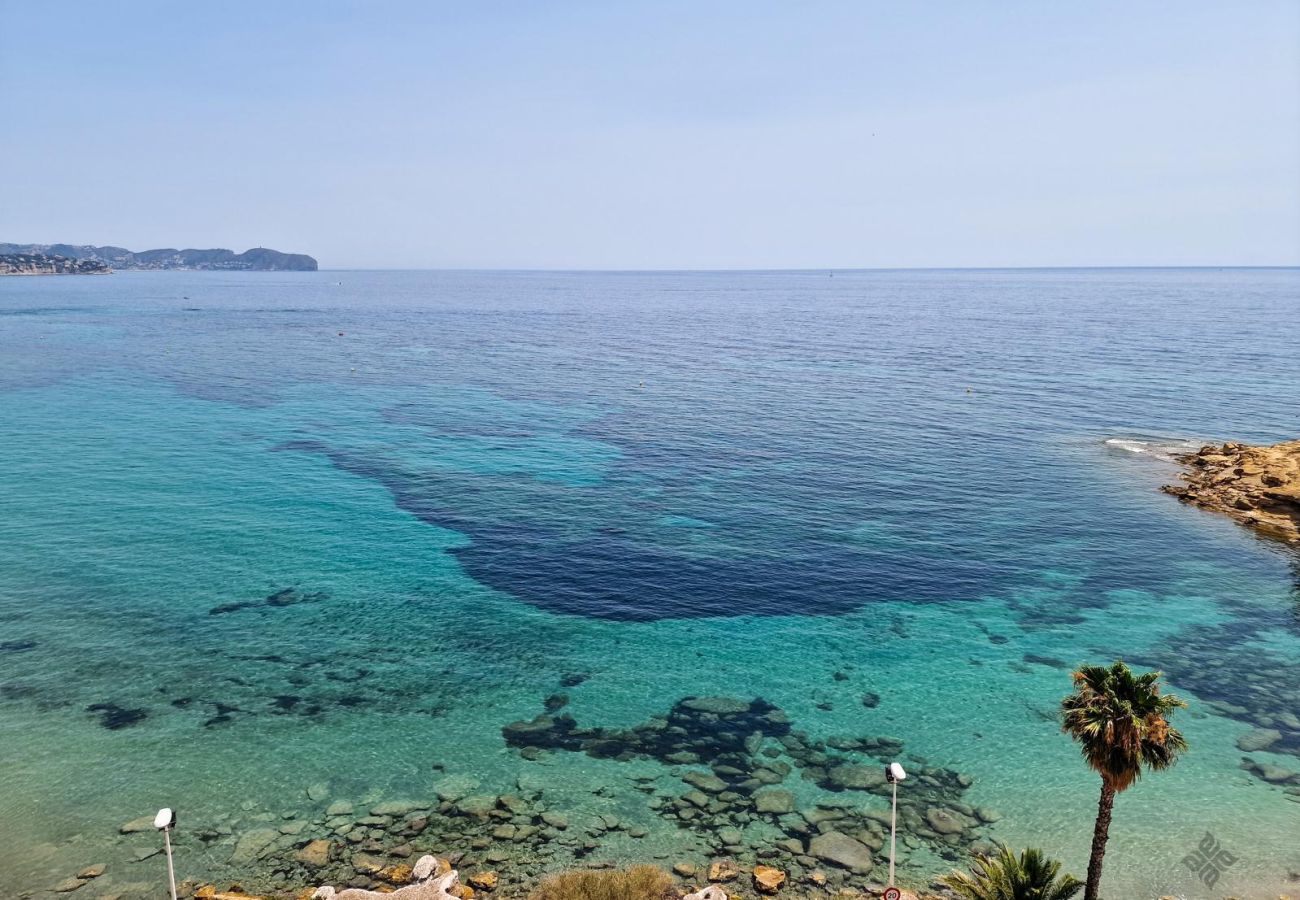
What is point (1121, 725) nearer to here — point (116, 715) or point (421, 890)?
point (421, 890)

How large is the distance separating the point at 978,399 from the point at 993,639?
228 ft

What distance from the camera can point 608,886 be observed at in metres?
27.5

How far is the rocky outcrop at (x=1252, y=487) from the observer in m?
62.8

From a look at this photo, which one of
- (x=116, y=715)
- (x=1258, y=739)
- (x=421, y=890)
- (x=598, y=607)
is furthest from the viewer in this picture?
(x=598, y=607)

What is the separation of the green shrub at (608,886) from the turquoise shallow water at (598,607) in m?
1.91

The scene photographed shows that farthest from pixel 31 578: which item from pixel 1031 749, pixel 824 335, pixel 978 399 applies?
pixel 824 335

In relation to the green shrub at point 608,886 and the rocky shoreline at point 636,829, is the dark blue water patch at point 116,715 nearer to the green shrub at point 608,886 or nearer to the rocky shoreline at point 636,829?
the rocky shoreline at point 636,829

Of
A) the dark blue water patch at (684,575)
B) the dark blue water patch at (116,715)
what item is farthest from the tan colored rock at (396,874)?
the dark blue water patch at (684,575)

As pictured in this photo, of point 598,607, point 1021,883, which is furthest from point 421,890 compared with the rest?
point 598,607

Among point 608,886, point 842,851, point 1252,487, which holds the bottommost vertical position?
point 842,851

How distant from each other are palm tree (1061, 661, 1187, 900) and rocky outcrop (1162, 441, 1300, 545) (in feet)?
163

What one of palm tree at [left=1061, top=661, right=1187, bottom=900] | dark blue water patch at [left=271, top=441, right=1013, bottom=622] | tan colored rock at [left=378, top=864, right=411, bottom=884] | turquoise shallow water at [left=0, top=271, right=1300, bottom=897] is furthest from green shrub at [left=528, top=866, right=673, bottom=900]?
dark blue water patch at [left=271, top=441, right=1013, bottom=622]

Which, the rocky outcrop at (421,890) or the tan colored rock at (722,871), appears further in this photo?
the tan colored rock at (722,871)

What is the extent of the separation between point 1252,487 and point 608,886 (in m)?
67.5
